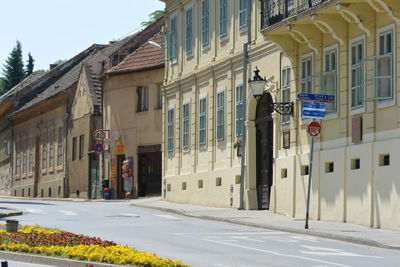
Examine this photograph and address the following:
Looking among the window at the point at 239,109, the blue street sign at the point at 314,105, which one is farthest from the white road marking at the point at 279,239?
the window at the point at 239,109

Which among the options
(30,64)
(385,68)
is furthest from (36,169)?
(30,64)

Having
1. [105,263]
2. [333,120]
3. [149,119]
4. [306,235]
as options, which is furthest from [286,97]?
[149,119]

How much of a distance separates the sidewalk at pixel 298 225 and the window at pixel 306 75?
12.7ft

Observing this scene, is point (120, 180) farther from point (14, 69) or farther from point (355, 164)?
point (14, 69)

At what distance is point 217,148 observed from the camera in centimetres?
3984

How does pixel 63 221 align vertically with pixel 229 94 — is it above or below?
below

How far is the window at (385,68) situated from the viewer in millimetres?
26219

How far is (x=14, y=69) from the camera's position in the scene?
136m

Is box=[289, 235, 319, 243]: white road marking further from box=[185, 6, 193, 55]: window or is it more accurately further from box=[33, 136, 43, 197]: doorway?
box=[33, 136, 43, 197]: doorway

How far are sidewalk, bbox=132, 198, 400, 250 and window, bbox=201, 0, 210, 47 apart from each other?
22.7 feet

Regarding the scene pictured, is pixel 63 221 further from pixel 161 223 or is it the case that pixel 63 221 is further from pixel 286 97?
pixel 286 97

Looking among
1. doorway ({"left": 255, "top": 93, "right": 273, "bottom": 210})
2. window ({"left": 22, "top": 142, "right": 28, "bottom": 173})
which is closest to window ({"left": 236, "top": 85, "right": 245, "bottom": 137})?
doorway ({"left": 255, "top": 93, "right": 273, "bottom": 210})

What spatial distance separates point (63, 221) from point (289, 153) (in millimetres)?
7269

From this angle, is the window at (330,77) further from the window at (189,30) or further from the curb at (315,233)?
the window at (189,30)
